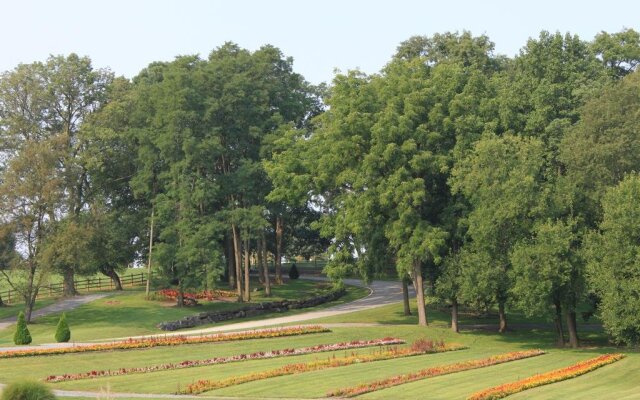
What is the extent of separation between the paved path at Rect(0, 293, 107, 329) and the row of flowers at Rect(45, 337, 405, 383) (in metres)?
23.0

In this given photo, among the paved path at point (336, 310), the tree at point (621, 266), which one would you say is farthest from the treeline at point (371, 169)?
the paved path at point (336, 310)

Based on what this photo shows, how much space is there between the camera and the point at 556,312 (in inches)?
1905

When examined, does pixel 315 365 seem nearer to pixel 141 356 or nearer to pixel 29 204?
pixel 141 356

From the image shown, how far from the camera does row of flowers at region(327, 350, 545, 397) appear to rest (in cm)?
3006

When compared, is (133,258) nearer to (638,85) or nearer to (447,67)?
(447,67)

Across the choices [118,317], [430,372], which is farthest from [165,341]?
[430,372]

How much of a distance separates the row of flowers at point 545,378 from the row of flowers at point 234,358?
36.8 feet

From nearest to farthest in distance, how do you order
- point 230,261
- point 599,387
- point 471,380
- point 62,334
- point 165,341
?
point 599,387, point 471,380, point 165,341, point 62,334, point 230,261

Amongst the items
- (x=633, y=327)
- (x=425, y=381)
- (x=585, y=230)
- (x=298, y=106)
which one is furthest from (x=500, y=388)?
(x=298, y=106)

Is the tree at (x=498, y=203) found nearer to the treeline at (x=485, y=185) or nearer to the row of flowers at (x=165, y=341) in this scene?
the treeline at (x=485, y=185)

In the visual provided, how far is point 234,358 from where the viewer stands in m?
39.6

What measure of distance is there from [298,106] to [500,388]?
153 feet

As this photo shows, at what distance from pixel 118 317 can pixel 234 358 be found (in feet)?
70.8

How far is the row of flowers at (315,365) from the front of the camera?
31.3 m
